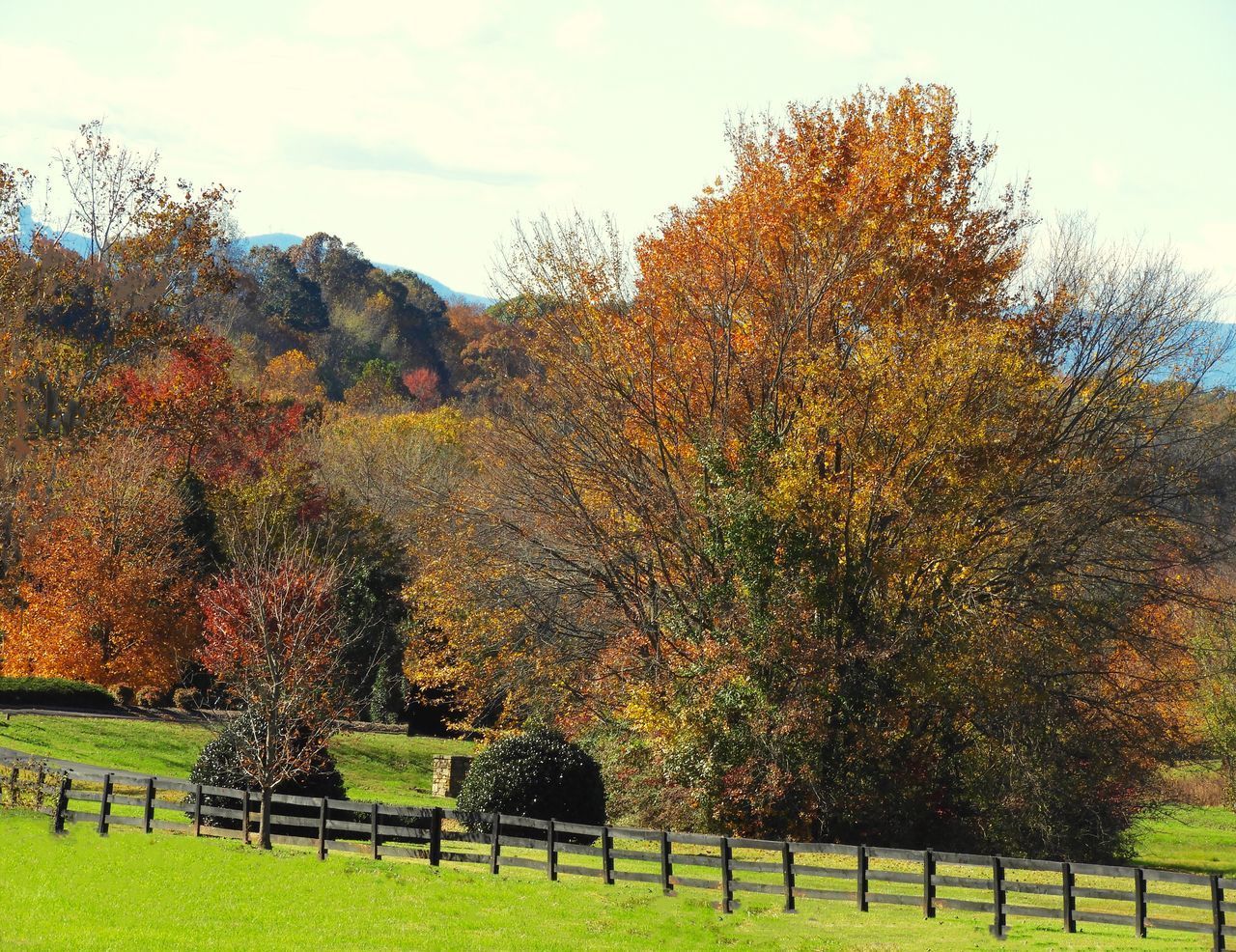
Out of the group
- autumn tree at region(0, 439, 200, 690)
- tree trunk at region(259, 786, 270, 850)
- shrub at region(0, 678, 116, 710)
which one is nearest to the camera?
tree trunk at region(259, 786, 270, 850)

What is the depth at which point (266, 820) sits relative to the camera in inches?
889

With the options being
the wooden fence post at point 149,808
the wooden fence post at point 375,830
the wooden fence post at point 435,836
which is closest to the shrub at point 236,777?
the wooden fence post at point 149,808

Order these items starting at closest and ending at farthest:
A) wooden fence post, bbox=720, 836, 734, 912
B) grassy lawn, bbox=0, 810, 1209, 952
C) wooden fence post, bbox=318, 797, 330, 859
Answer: grassy lawn, bbox=0, 810, 1209, 952 < wooden fence post, bbox=720, 836, 734, 912 < wooden fence post, bbox=318, 797, 330, 859

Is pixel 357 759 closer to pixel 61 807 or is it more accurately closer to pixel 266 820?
pixel 61 807

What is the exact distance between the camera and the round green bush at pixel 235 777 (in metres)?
24.3

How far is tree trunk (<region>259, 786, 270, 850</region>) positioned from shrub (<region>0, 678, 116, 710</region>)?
19.2 meters

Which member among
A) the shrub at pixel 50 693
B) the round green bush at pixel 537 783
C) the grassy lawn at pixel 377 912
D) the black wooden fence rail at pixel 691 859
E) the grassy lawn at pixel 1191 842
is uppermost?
the shrub at pixel 50 693

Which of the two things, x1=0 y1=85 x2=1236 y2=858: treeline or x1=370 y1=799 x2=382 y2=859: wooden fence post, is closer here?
x1=370 y1=799 x2=382 y2=859: wooden fence post

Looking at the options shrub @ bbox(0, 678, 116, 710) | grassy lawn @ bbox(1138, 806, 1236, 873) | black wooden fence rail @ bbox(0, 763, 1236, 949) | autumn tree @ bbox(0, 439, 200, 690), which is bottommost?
grassy lawn @ bbox(1138, 806, 1236, 873)

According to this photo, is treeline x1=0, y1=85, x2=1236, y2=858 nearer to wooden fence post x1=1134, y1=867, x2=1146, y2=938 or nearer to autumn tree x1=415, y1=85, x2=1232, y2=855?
autumn tree x1=415, y1=85, x2=1232, y2=855

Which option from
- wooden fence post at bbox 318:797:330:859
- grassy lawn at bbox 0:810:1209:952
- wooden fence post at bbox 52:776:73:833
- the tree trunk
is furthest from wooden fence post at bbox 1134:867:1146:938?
wooden fence post at bbox 52:776:73:833

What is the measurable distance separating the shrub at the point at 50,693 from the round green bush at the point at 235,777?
15.4 meters

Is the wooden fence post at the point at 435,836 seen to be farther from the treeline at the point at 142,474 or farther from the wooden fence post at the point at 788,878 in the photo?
the treeline at the point at 142,474

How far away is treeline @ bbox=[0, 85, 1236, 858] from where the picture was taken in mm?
25688
